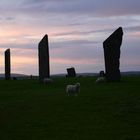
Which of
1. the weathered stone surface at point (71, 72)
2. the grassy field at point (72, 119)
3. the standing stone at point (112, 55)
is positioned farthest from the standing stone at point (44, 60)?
the grassy field at point (72, 119)

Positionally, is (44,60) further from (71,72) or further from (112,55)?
(71,72)

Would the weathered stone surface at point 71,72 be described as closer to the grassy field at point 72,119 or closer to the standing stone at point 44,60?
the standing stone at point 44,60

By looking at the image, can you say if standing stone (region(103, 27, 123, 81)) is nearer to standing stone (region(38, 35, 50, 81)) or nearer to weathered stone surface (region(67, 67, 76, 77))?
standing stone (region(38, 35, 50, 81))

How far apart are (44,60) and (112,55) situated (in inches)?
320

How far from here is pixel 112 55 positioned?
4188cm

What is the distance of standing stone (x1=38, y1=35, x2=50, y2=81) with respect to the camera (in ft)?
154

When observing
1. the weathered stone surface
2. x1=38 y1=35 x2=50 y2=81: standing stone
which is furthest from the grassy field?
the weathered stone surface

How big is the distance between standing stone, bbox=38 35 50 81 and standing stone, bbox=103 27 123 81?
7.04 m

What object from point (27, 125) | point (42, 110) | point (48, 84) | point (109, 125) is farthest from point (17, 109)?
point (48, 84)

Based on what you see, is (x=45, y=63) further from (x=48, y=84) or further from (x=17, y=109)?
(x=17, y=109)

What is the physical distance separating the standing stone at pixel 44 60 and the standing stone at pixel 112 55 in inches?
277

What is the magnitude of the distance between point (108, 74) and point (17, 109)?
20.5m

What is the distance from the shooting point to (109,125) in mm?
17062

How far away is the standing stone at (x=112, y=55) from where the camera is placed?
41.7 metres
